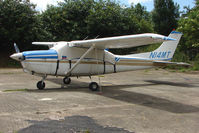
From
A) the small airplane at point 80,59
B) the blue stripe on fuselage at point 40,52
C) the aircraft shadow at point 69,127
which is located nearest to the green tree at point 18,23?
the small airplane at point 80,59

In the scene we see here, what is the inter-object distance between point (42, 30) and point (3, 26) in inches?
157

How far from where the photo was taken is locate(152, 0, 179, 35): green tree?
133 ft

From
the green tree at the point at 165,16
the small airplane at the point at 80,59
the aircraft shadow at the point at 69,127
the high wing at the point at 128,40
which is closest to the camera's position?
the aircraft shadow at the point at 69,127

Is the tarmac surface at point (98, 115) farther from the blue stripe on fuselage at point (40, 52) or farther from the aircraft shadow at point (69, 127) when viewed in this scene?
the blue stripe on fuselage at point (40, 52)

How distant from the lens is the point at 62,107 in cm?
587

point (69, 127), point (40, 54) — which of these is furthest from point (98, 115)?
point (40, 54)

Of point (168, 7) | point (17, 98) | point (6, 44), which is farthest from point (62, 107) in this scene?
point (168, 7)

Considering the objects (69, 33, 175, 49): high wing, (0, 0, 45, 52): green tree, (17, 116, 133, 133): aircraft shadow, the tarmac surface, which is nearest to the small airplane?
(69, 33, 175, 49): high wing

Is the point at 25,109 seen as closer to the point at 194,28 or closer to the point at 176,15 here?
the point at 194,28

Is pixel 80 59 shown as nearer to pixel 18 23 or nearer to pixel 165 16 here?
pixel 18 23

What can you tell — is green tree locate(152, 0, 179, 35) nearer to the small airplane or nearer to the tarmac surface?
the small airplane

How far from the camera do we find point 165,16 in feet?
135

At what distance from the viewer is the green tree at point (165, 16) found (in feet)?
133

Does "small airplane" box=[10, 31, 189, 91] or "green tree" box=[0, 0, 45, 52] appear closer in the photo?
"small airplane" box=[10, 31, 189, 91]
